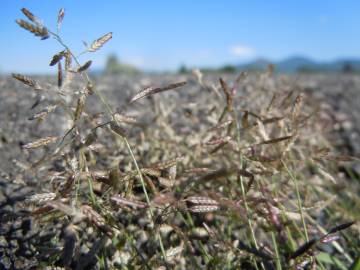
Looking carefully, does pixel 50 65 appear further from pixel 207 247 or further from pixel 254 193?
pixel 254 193

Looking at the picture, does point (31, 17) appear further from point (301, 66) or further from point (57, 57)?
point (301, 66)

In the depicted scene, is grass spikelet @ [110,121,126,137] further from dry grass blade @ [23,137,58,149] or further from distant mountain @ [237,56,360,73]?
distant mountain @ [237,56,360,73]

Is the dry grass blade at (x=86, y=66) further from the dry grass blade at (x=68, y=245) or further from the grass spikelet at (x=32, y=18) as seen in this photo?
Result: the dry grass blade at (x=68, y=245)

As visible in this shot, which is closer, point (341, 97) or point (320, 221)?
point (320, 221)

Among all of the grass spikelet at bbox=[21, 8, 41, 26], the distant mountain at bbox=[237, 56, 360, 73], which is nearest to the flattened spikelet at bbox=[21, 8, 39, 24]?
the grass spikelet at bbox=[21, 8, 41, 26]

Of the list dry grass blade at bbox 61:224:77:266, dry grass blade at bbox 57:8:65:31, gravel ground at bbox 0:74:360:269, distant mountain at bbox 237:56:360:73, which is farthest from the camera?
distant mountain at bbox 237:56:360:73

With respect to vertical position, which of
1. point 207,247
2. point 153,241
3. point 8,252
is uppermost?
point 153,241

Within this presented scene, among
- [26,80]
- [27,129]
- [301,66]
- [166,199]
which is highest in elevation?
[26,80]

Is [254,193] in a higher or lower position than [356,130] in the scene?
higher

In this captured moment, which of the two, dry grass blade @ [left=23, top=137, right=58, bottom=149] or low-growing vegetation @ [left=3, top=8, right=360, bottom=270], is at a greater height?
dry grass blade @ [left=23, top=137, right=58, bottom=149]

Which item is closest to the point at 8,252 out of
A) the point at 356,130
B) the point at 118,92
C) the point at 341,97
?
the point at 118,92

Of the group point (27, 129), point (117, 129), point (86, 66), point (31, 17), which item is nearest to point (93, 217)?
point (117, 129)
